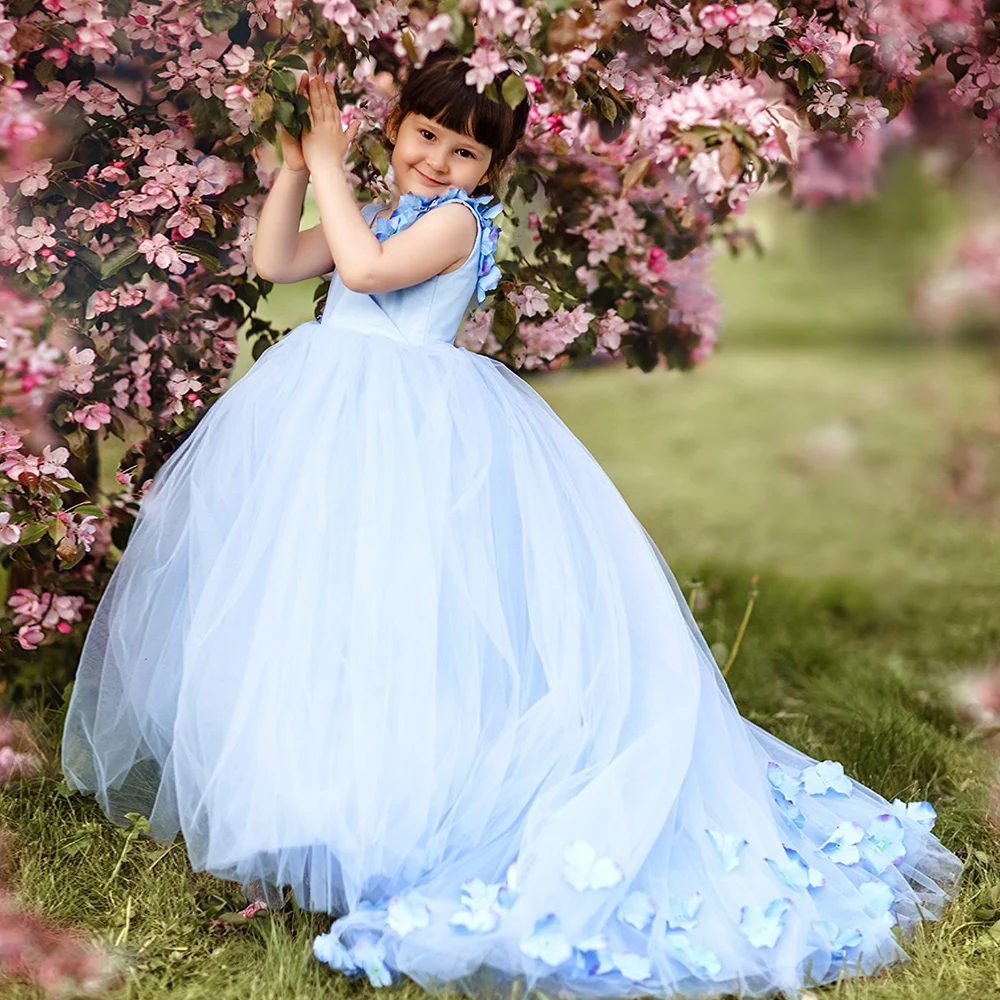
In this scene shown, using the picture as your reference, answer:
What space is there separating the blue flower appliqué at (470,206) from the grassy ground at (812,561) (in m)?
0.92

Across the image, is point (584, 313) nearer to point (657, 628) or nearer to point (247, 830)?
point (657, 628)

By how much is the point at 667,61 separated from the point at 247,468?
3.63ft

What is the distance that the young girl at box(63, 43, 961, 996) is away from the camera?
6.62ft

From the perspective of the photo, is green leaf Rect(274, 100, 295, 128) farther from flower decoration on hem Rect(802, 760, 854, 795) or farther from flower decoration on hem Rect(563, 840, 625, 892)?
flower decoration on hem Rect(802, 760, 854, 795)

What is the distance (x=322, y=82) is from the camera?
2.23 m

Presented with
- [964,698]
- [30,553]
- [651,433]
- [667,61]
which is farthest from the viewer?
[651,433]

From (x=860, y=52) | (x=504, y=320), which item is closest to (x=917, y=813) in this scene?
(x=504, y=320)

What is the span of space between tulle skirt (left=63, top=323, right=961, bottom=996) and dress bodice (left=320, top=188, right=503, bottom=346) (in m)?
0.03

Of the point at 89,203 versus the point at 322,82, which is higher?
the point at 322,82

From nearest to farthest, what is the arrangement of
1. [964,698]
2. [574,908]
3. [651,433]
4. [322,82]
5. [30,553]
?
[574,908]
[322,82]
[30,553]
[964,698]
[651,433]

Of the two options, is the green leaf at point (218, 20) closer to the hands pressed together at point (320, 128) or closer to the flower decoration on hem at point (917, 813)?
the hands pressed together at point (320, 128)

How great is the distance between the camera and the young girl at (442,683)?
202 cm

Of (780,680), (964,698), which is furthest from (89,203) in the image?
(964,698)

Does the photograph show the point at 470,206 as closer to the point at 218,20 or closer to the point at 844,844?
the point at 218,20
